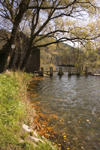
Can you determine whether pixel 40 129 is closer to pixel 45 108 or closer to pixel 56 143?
pixel 56 143

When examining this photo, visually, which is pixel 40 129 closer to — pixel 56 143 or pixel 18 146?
pixel 56 143

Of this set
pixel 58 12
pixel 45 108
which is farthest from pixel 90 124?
pixel 58 12

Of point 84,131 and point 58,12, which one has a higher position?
point 58,12

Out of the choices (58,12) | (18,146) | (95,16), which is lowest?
(18,146)

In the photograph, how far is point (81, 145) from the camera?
13.3 ft

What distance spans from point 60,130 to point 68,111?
1.97 metres

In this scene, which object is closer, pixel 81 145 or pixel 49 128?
pixel 81 145

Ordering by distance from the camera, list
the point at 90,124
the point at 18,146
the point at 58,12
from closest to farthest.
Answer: the point at 18,146 < the point at 90,124 < the point at 58,12

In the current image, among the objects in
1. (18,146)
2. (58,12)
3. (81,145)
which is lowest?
(81,145)

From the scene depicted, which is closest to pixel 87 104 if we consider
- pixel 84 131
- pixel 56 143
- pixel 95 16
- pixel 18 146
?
pixel 84 131

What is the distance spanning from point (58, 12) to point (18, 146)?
1352 centimetres

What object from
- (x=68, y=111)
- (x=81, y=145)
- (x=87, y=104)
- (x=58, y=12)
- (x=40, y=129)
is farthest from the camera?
(x=58, y=12)

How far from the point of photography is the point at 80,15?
1283 centimetres

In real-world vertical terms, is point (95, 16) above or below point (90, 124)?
above
